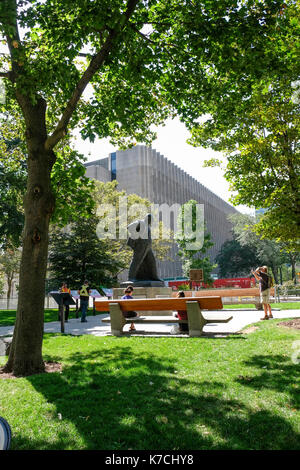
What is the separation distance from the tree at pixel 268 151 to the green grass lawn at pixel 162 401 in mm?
4742

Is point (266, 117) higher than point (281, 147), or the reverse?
point (266, 117)

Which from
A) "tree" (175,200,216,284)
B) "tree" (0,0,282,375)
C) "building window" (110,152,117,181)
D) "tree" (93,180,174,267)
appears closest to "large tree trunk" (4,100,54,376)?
"tree" (0,0,282,375)

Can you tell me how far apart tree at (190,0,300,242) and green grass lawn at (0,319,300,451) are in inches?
187

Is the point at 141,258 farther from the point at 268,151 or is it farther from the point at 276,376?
the point at 276,376

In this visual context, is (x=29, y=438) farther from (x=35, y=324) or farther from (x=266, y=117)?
(x=266, y=117)

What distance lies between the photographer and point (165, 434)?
301cm

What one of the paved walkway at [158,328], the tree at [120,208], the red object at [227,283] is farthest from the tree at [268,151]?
the red object at [227,283]

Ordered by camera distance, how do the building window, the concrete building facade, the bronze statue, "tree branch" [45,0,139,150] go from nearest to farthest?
"tree branch" [45,0,139,150] → the bronze statue → the concrete building facade → the building window

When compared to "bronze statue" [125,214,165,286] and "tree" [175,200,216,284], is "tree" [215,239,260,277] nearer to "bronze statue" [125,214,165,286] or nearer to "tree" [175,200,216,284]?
"tree" [175,200,216,284]

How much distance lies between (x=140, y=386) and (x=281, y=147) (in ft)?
28.6

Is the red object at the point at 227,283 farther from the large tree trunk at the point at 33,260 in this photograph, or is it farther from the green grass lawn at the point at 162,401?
the large tree trunk at the point at 33,260

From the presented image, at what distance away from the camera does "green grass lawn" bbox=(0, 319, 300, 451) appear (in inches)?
116

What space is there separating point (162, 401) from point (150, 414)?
382mm
